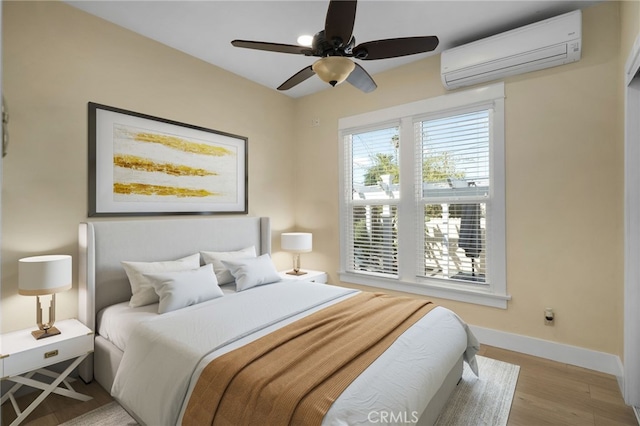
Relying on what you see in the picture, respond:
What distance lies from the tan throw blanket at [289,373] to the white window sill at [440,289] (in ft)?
4.84

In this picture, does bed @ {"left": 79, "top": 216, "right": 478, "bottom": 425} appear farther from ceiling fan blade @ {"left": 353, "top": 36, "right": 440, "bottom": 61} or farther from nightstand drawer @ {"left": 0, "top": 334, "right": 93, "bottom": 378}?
ceiling fan blade @ {"left": 353, "top": 36, "right": 440, "bottom": 61}

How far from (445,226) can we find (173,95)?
10.1ft

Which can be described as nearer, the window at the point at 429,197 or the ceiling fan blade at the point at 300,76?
the ceiling fan blade at the point at 300,76

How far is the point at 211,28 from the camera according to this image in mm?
2811

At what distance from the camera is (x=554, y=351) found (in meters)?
2.72

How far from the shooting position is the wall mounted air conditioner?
252cm

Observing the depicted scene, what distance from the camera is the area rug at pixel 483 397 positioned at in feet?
6.49

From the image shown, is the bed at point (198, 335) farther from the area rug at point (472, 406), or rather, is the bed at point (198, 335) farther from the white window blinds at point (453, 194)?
the white window blinds at point (453, 194)

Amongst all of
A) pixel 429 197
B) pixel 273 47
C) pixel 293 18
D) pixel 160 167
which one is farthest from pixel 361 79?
pixel 160 167

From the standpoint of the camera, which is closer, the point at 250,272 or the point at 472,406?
the point at 472,406

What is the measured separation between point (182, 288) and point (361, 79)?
6.75ft

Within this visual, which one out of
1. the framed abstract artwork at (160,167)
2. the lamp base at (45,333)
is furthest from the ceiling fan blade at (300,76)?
the lamp base at (45,333)

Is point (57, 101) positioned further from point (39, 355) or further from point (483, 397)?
point (483, 397)

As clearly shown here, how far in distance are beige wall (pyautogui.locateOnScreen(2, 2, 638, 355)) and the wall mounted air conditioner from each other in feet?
0.46
